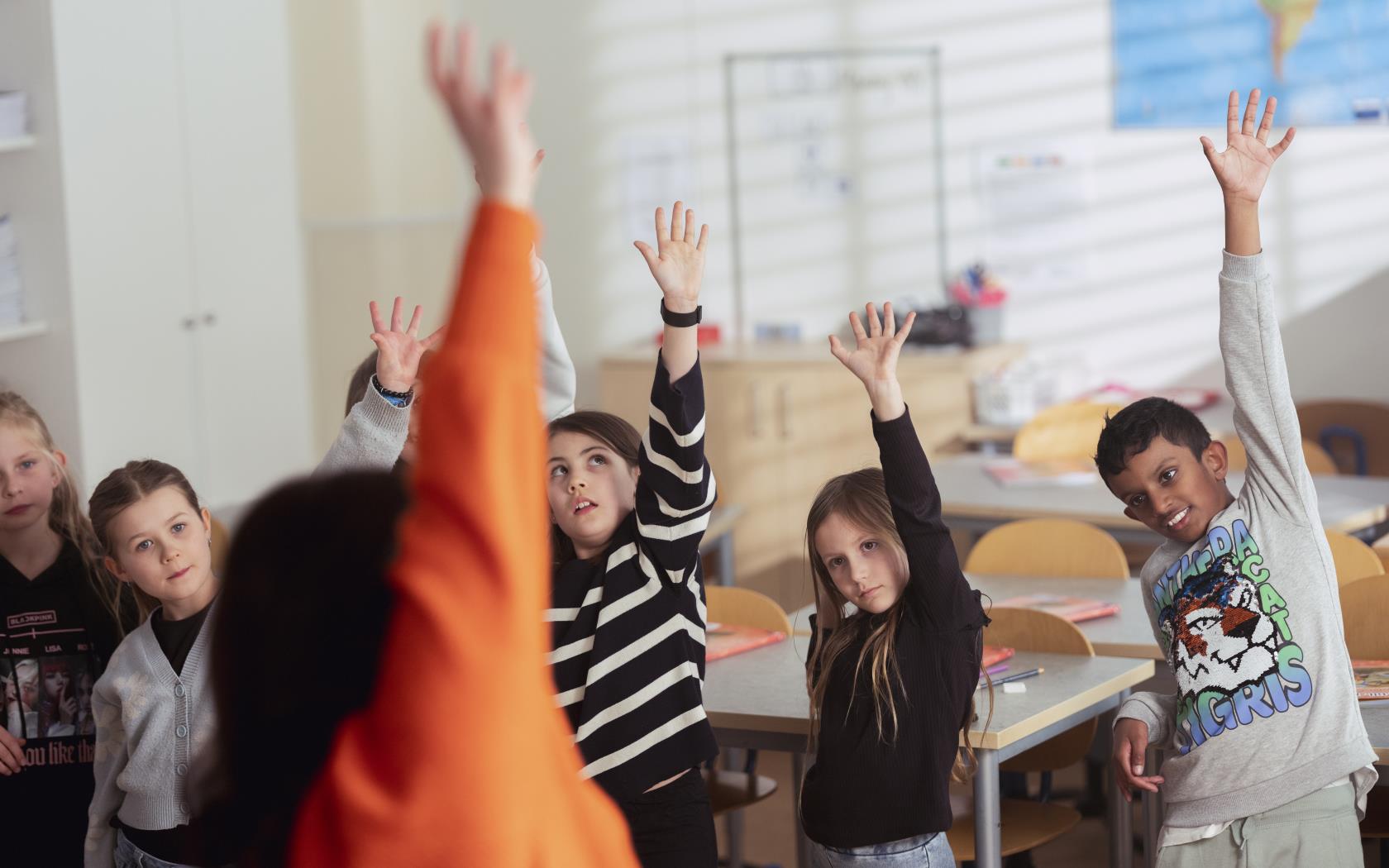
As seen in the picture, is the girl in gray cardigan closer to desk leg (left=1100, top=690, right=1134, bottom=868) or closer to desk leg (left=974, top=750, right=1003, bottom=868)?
desk leg (left=974, top=750, right=1003, bottom=868)

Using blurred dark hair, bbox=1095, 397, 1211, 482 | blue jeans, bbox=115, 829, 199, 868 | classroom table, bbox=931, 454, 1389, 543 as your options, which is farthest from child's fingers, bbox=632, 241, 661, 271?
classroom table, bbox=931, 454, 1389, 543

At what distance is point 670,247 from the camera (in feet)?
6.57

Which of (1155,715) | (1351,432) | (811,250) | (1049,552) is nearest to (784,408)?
(811,250)

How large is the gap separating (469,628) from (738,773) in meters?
2.43

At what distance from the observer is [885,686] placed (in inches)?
83.9

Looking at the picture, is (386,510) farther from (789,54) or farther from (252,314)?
(789,54)

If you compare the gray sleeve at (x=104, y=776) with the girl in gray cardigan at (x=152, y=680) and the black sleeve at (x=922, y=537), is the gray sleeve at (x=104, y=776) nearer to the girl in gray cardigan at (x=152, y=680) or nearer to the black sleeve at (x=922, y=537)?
the girl in gray cardigan at (x=152, y=680)

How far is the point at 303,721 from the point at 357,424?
1.22 meters

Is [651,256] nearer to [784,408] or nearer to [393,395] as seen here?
[393,395]

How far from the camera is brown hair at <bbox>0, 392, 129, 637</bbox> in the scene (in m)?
2.57

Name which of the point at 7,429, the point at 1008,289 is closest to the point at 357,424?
the point at 7,429

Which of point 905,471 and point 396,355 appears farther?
point 396,355

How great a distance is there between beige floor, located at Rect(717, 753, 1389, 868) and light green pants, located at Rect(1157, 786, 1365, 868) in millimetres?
1589

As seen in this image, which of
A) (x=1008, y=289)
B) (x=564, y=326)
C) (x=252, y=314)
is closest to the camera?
(x=252, y=314)
